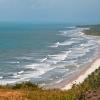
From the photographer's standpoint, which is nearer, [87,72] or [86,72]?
[86,72]

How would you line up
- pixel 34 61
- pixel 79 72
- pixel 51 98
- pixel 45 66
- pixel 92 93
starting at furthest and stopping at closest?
pixel 34 61 < pixel 45 66 < pixel 79 72 < pixel 51 98 < pixel 92 93

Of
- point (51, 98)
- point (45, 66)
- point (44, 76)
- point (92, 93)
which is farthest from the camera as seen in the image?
point (45, 66)

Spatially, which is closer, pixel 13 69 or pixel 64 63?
pixel 13 69

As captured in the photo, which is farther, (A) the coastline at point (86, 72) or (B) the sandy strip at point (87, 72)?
(A) the coastline at point (86, 72)

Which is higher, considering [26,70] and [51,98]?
[51,98]

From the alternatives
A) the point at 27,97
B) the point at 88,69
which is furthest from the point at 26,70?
the point at 27,97

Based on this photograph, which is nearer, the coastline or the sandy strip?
the sandy strip

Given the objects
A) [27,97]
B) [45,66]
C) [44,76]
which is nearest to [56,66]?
[45,66]

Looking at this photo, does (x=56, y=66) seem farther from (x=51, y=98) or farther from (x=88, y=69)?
(x=51, y=98)

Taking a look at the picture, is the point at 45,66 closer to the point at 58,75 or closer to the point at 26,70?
the point at 26,70
